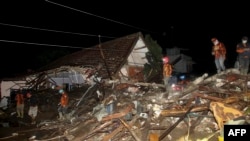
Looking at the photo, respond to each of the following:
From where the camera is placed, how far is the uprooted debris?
31.1ft

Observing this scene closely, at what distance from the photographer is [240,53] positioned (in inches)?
533

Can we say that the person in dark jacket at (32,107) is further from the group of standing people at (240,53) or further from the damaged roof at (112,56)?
the group of standing people at (240,53)

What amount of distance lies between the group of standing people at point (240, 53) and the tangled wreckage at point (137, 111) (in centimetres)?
49

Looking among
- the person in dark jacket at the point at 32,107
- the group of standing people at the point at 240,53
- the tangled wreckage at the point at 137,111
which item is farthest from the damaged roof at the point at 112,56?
the group of standing people at the point at 240,53

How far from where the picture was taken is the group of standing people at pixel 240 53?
13320 millimetres

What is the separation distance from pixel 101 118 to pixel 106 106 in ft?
2.98

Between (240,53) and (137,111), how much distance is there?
579cm

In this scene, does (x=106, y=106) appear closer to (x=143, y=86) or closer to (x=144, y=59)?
(x=143, y=86)

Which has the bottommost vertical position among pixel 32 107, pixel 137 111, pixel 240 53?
pixel 32 107

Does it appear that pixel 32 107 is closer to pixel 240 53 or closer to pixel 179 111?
pixel 179 111

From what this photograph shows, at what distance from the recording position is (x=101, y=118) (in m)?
11.8

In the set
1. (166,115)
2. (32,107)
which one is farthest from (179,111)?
(32,107)

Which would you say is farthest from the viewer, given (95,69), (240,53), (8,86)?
(8,86)

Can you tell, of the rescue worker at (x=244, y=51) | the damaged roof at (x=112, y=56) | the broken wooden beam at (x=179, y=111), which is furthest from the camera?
the damaged roof at (x=112, y=56)
